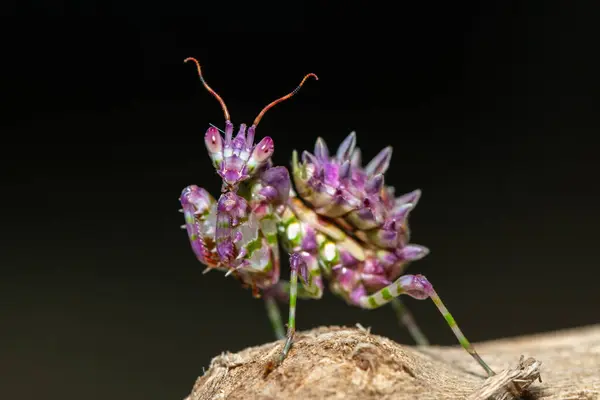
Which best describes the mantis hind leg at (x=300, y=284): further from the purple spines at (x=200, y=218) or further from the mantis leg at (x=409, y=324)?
the mantis leg at (x=409, y=324)

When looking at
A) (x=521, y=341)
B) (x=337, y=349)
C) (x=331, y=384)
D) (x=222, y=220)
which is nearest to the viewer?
(x=331, y=384)

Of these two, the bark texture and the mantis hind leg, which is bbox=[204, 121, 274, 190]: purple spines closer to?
the mantis hind leg

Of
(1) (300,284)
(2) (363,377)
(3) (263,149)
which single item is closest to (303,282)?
(1) (300,284)

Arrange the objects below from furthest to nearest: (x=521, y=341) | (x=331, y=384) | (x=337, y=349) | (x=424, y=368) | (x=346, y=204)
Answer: (x=521, y=341) < (x=346, y=204) < (x=424, y=368) < (x=337, y=349) < (x=331, y=384)

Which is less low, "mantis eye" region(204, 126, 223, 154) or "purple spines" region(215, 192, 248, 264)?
"mantis eye" region(204, 126, 223, 154)

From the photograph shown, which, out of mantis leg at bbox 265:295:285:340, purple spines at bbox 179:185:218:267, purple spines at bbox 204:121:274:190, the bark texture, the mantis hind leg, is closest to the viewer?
the bark texture

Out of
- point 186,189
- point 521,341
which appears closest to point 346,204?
point 186,189

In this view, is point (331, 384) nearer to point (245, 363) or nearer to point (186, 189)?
point (245, 363)

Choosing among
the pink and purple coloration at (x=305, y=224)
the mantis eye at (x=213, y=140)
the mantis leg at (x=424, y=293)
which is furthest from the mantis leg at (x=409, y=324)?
the mantis eye at (x=213, y=140)

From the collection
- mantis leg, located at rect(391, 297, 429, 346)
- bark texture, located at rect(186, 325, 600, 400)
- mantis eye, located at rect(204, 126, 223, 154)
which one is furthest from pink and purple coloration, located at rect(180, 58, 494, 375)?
mantis leg, located at rect(391, 297, 429, 346)
